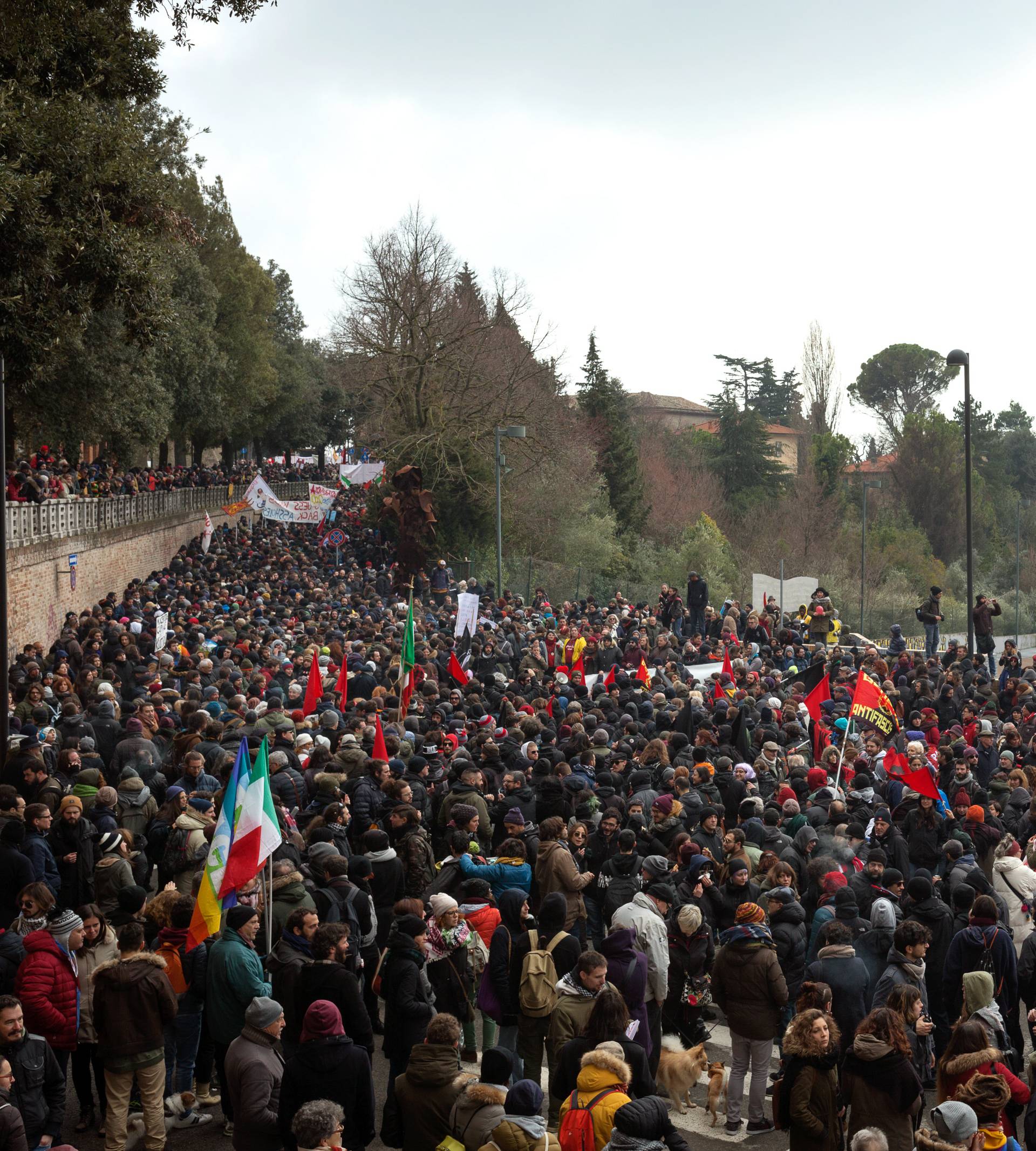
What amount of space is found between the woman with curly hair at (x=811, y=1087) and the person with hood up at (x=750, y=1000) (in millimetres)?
1321

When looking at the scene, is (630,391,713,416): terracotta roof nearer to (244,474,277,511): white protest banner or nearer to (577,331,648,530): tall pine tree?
(577,331,648,530): tall pine tree

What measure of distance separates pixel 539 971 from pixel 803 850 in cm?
294

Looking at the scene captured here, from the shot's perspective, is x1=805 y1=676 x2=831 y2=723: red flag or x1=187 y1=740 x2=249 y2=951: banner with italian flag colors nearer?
x1=187 y1=740 x2=249 y2=951: banner with italian flag colors

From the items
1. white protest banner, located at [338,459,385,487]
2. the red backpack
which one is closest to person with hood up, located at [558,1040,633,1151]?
the red backpack

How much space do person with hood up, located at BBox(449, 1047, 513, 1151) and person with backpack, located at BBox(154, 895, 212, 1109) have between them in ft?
8.36

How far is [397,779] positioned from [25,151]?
20.7ft

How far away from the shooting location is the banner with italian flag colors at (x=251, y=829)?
7.62m

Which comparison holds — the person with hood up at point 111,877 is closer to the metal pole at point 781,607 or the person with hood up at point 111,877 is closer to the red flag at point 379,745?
the red flag at point 379,745

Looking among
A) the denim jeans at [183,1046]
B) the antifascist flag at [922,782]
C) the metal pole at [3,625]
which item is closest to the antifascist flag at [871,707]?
the antifascist flag at [922,782]

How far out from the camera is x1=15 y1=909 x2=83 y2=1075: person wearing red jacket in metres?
7.25

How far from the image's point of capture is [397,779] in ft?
35.7

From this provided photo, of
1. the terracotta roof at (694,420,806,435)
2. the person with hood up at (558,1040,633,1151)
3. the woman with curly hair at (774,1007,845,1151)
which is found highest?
the terracotta roof at (694,420,806,435)

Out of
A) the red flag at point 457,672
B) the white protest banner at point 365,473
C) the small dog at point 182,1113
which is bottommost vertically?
the small dog at point 182,1113

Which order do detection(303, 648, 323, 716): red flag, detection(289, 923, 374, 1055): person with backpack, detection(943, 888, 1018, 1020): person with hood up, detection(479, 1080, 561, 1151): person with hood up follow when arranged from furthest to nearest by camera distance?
1. detection(303, 648, 323, 716): red flag
2. detection(943, 888, 1018, 1020): person with hood up
3. detection(289, 923, 374, 1055): person with backpack
4. detection(479, 1080, 561, 1151): person with hood up
